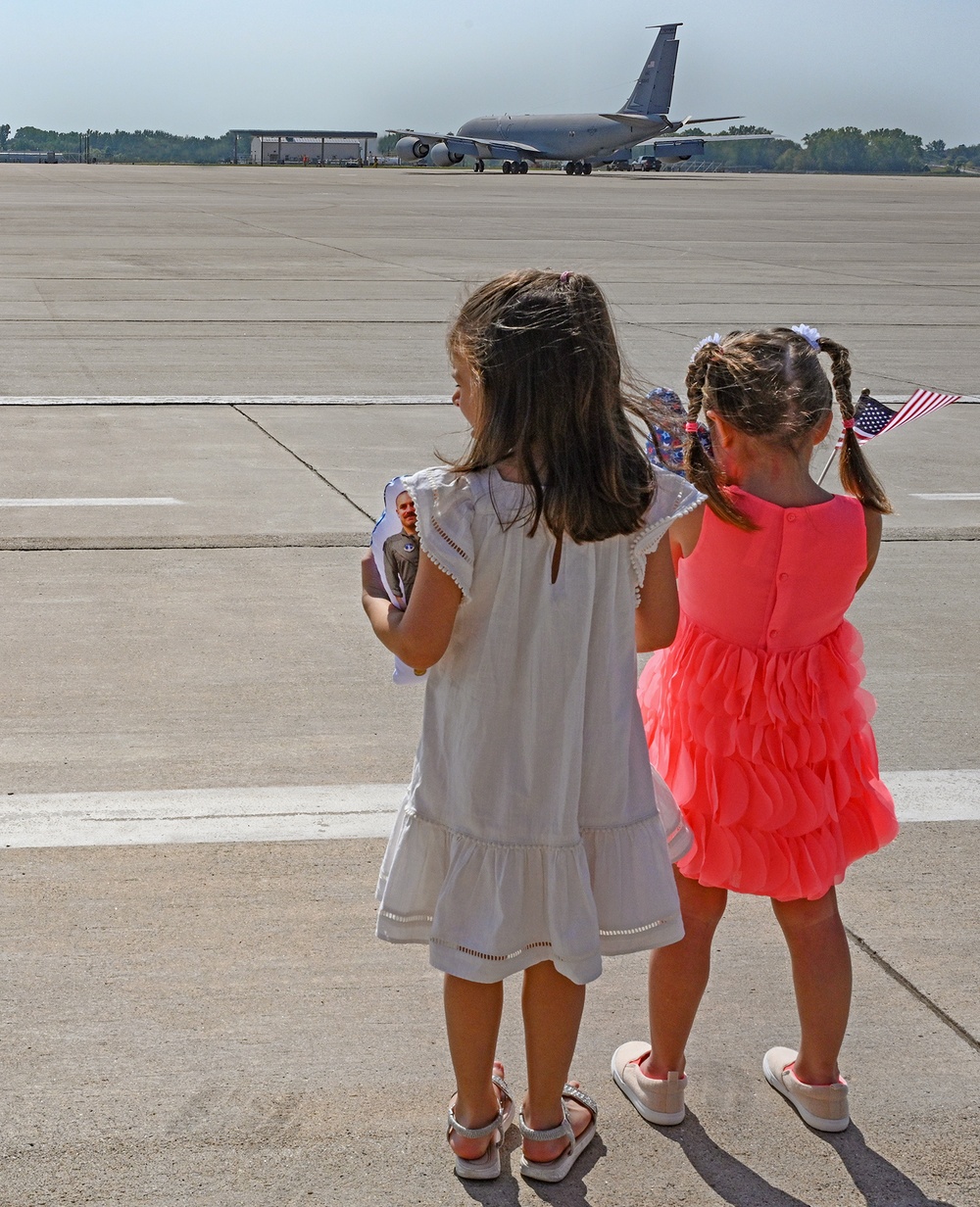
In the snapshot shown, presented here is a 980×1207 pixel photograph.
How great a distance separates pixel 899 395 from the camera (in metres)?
10.4

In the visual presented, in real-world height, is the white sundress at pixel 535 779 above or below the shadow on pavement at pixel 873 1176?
above

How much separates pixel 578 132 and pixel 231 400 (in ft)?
269

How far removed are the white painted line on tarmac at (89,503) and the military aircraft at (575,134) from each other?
81.5 m

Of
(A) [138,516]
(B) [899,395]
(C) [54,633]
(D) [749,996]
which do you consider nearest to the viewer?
(D) [749,996]

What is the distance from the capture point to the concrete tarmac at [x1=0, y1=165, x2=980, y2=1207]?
7.72 feet

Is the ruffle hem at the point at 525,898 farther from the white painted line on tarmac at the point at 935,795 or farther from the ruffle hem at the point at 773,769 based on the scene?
the white painted line on tarmac at the point at 935,795

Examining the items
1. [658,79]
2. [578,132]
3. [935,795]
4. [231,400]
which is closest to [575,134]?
[578,132]

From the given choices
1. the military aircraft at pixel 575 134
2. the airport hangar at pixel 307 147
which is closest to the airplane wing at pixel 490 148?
the military aircraft at pixel 575 134

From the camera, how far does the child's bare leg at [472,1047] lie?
2.24 m

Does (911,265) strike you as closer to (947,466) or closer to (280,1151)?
(947,466)

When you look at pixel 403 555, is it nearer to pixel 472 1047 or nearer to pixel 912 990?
pixel 472 1047

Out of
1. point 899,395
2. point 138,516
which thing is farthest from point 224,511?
point 899,395

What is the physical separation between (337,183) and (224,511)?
177 ft

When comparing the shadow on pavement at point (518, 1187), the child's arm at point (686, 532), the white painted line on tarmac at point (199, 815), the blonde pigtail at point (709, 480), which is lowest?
the shadow on pavement at point (518, 1187)
